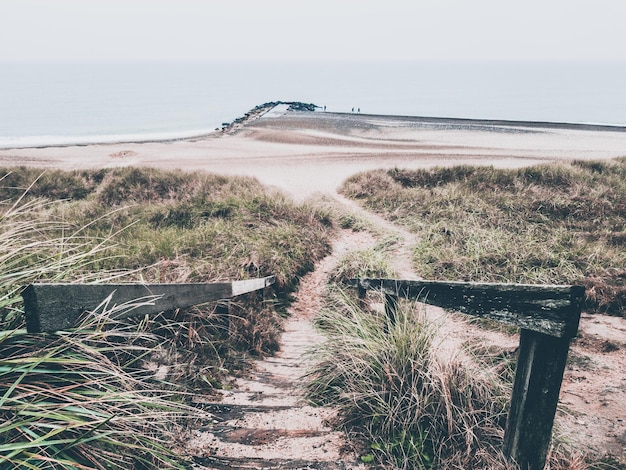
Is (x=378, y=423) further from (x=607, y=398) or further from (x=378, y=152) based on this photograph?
(x=378, y=152)

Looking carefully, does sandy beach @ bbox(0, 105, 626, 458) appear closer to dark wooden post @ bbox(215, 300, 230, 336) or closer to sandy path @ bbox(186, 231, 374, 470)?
sandy path @ bbox(186, 231, 374, 470)

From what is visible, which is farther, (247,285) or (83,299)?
(247,285)

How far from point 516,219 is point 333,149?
47.6 ft

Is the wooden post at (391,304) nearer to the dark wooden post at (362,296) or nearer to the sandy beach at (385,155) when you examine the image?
the sandy beach at (385,155)

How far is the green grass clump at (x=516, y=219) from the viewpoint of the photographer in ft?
24.8

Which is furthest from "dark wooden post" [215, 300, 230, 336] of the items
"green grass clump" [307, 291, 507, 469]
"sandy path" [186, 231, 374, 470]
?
"green grass clump" [307, 291, 507, 469]

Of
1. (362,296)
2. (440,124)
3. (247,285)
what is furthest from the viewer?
(440,124)

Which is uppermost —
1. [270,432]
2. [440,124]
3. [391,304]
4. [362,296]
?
[440,124]

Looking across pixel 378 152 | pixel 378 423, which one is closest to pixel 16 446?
pixel 378 423

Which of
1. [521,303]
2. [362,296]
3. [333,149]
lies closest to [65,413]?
[521,303]

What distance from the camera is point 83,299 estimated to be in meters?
2.42

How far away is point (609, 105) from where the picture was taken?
213 ft

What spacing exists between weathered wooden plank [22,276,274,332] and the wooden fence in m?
2.05

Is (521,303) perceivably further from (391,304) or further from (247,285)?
(247,285)
